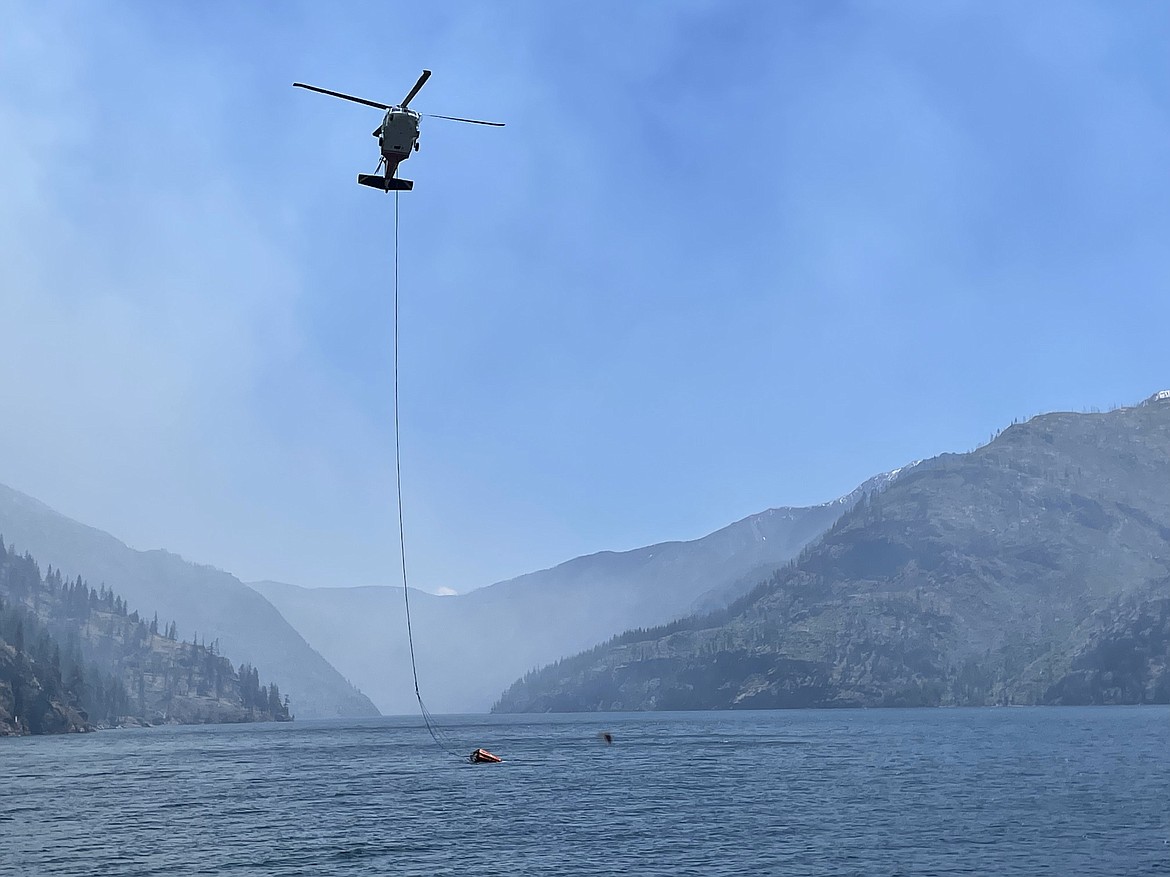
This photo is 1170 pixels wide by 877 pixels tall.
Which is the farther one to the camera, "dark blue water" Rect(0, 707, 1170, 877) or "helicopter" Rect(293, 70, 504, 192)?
"dark blue water" Rect(0, 707, 1170, 877)

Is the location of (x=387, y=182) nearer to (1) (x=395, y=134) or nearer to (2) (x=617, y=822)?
(1) (x=395, y=134)

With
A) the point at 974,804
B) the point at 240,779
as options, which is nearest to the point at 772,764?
the point at 974,804

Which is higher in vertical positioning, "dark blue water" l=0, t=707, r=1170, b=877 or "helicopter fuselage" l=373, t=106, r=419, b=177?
"helicopter fuselage" l=373, t=106, r=419, b=177

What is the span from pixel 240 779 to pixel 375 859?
97.8 meters

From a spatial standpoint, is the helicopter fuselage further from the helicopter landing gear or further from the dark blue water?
the dark blue water

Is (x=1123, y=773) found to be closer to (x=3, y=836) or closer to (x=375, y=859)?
(x=375, y=859)

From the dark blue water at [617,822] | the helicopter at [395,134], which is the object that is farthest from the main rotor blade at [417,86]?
the dark blue water at [617,822]

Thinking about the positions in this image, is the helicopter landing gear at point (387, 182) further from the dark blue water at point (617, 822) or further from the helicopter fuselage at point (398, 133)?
the dark blue water at point (617, 822)

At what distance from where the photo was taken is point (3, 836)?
343 feet

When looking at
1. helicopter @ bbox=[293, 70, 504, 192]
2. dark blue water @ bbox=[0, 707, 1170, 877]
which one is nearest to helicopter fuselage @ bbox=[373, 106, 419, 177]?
helicopter @ bbox=[293, 70, 504, 192]

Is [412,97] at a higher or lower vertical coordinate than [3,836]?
higher

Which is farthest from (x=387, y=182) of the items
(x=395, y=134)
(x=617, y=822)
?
(x=617, y=822)

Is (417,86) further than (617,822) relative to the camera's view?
No

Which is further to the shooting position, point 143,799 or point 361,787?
point 361,787
